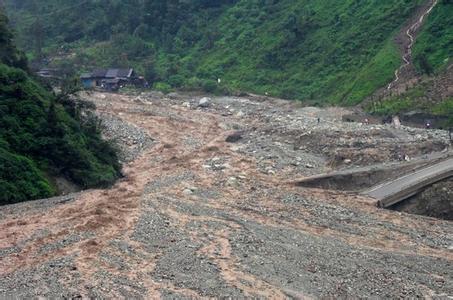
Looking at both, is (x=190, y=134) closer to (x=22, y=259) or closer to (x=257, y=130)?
(x=257, y=130)

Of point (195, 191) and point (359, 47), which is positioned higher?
point (359, 47)

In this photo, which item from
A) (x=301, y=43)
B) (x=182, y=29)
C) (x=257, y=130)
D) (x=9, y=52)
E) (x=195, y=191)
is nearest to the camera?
(x=195, y=191)

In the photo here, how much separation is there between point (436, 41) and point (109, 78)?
47009 mm

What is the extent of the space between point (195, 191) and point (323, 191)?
7988 mm

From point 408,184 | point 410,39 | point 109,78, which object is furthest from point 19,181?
point 109,78

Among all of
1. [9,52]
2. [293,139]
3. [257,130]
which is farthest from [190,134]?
[9,52]

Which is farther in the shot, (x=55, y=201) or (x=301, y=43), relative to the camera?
(x=301, y=43)

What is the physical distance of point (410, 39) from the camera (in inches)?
2699

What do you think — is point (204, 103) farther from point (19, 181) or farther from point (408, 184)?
point (408, 184)

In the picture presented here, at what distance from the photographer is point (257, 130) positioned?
55094 mm

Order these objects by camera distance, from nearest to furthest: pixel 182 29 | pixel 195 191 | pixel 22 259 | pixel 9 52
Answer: pixel 22 259
pixel 195 191
pixel 9 52
pixel 182 29

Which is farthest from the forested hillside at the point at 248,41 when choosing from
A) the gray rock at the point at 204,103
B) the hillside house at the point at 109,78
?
the gray rock at the point at 204,103

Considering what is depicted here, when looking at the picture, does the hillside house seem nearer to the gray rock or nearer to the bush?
the gray rock

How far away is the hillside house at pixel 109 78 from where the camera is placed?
8638cm
